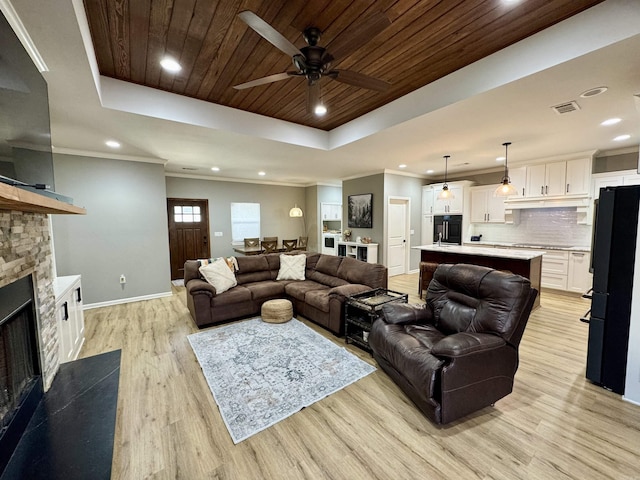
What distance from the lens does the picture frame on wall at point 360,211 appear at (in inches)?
258

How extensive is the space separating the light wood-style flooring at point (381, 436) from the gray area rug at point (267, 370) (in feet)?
0.32

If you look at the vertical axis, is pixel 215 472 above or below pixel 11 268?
below

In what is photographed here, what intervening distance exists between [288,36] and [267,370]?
2.93 m

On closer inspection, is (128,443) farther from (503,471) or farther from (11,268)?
(503,471)

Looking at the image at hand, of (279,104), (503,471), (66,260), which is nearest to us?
(503,471)

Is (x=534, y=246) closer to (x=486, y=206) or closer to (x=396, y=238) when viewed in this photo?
(x=486, y=206)

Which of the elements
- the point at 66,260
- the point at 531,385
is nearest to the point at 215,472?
the point at 531,385

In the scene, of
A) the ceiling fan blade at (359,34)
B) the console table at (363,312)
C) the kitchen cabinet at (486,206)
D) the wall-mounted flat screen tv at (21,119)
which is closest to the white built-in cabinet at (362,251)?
the kitchen cabinet at (486,206)

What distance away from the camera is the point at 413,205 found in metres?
6.99

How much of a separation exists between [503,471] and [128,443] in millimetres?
2339

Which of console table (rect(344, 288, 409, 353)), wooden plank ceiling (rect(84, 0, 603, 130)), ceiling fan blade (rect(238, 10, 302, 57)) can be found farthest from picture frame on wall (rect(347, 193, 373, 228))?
ceiling fan blade (rect(238, 10, 302, 57))

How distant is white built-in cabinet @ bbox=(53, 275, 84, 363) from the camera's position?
2463 millimetres

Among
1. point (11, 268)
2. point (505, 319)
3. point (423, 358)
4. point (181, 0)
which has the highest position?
point (181, 0)

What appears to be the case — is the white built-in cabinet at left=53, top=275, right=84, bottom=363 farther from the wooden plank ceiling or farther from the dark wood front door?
the dark wood front door
